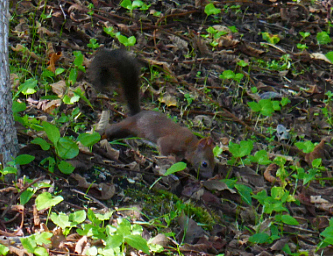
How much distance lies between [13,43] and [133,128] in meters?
1.54

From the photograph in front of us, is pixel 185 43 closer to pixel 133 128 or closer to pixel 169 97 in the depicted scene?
pixel 169 97

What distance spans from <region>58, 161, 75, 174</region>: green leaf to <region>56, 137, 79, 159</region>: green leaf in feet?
0.18

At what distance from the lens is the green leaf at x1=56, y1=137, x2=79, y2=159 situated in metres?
3.25

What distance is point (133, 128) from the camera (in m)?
4.38

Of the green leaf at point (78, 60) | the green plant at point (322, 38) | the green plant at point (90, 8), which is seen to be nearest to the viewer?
the green leaf at point (78, 60)

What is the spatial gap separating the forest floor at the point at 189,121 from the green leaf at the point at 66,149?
0.04 metres

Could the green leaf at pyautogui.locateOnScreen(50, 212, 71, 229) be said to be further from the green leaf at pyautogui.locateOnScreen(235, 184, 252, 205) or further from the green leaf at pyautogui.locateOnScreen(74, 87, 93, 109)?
the green leaf at pyautogui.locateOnScreen(74, 87, 93, 109)

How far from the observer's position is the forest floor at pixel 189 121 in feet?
10.4

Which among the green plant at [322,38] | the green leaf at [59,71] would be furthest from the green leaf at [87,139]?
the green plant at [322,38]

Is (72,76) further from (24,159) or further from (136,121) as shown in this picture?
(24,159)

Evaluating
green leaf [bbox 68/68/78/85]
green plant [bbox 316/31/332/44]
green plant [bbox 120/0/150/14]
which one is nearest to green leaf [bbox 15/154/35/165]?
green leaf [bbox 68/68/78/85]

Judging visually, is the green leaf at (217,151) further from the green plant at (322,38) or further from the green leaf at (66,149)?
the green plant at (322,38)

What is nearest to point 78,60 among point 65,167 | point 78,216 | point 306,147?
point 65,167

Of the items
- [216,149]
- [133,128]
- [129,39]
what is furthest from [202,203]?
[129,39]
